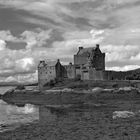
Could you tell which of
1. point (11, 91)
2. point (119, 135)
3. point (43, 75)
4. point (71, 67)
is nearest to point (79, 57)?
point (71, 67)

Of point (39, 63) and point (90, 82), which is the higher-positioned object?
point (39, 63)

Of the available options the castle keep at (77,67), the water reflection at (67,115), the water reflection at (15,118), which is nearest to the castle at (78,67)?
the castle keep at (77,67)

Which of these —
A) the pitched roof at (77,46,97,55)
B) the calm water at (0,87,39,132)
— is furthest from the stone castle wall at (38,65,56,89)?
the calm water at (0,87,39,132)

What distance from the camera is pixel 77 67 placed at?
80.6 m

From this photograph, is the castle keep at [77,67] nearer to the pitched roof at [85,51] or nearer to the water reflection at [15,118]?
the pitched roof at [85,51]

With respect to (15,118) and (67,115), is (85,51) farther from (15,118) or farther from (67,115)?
(15,118)

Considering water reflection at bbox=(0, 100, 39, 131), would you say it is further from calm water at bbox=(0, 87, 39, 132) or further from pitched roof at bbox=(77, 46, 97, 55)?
pitched roof at bbox=(77, 46, 97, 55)

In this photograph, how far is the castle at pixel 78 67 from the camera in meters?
78.4

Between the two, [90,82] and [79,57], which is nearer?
[90,82]

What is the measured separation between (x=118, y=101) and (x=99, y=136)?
32.7 meters

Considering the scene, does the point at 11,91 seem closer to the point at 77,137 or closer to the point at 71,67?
the point at 71,67

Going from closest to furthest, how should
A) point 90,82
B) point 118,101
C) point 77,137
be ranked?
point 77,137
point 118,101
point 90,82

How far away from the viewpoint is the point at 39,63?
90812 mm

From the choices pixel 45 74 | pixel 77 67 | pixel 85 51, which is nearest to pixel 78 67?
pixel 77 67
